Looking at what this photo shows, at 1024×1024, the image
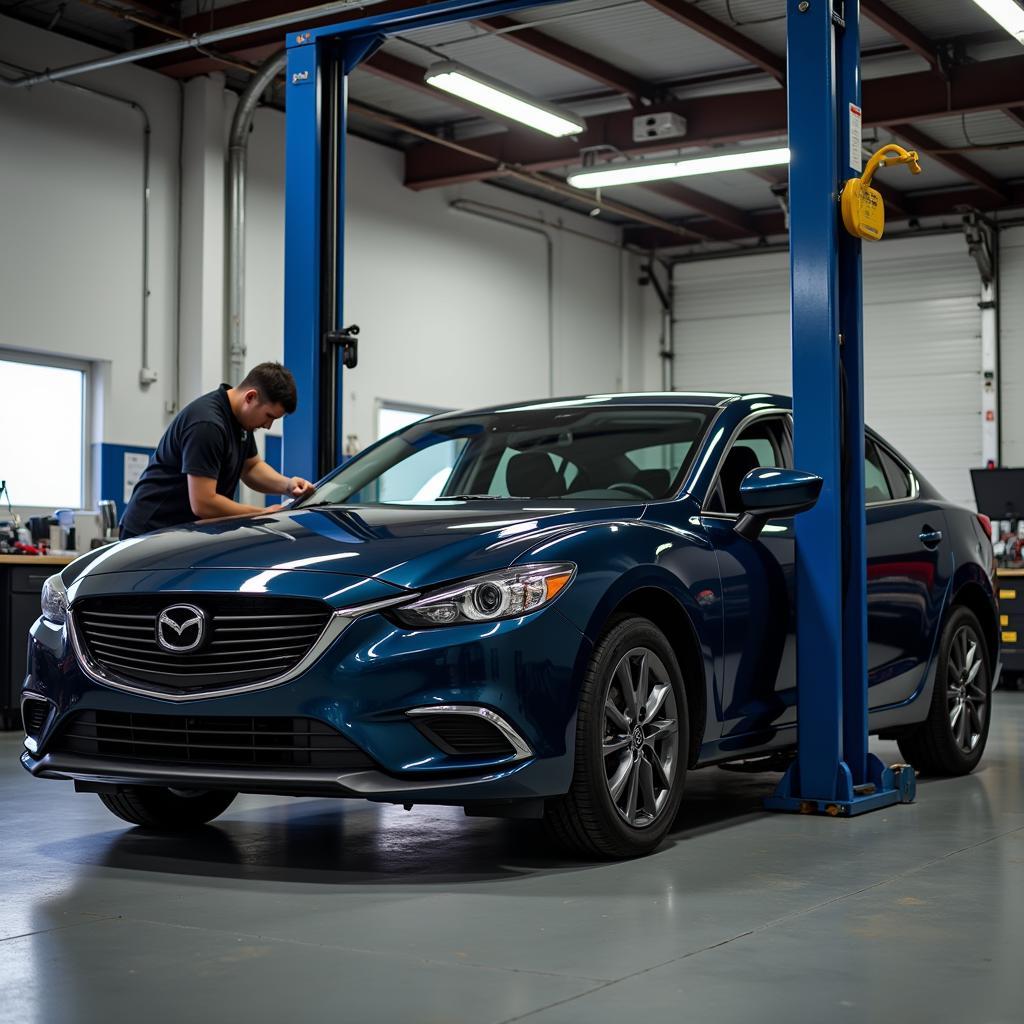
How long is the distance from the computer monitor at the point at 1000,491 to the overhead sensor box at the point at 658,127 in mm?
4197

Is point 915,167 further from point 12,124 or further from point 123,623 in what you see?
point 12,124

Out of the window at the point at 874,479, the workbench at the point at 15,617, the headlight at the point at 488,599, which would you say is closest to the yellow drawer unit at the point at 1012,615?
the window at the point at 874,479

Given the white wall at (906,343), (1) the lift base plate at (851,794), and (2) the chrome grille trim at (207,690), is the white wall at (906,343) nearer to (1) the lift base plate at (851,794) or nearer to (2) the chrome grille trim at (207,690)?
(1) the lift base plate at (851,794)

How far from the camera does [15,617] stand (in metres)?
9.26

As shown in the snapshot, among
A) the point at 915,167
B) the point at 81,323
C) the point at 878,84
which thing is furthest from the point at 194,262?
the point at 915,167

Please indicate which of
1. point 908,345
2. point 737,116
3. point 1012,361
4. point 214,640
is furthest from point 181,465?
point 908,345

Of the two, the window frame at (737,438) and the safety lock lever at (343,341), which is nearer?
the window frame at (737,438)

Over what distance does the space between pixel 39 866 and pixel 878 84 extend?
38.4 feet

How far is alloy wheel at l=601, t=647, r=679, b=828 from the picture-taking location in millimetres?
4164

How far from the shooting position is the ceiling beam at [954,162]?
1568cm

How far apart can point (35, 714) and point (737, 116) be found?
37.2 feet

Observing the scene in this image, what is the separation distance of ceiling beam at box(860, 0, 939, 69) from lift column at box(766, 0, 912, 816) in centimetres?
748

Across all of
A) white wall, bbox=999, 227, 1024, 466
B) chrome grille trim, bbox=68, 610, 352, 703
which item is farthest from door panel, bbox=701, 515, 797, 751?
white wall, bbox=999, 227, 1024, 466

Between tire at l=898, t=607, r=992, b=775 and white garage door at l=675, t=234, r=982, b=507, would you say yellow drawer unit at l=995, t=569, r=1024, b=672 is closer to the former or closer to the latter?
white garage door at l=675, t=234, r=982, b=507
